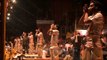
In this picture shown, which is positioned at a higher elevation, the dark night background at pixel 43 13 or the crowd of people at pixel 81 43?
the dark night background at pixel 43 13

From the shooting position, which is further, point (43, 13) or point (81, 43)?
point (43, 13)

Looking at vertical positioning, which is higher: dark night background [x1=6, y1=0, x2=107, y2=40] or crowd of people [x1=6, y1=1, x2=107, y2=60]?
dark night background [x1=6, y1=0, x2=107, y2=40]

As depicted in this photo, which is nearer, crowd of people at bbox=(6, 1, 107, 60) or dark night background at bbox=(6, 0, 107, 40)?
crowd of people at bbox=(6, 1, 107, 60)

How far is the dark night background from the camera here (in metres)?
5.49

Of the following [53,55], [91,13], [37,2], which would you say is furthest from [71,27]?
[91,13]

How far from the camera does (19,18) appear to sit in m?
8.37

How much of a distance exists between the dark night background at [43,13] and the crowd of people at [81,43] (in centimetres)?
26

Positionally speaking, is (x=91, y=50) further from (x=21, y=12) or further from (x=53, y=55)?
(x=21, y=12)

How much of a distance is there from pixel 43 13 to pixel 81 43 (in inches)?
117

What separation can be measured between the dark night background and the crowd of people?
0.84ft

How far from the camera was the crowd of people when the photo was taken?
357 cm

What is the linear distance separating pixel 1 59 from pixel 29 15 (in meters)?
5.65

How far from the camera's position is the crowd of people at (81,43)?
3.57 meters

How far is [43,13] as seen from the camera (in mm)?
7309
